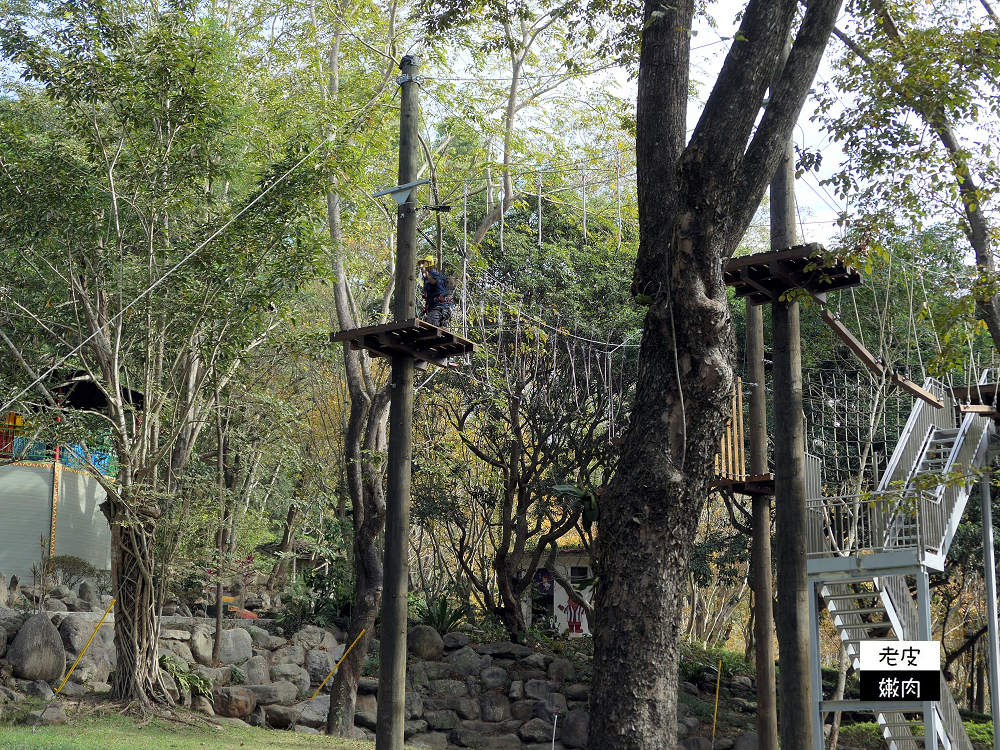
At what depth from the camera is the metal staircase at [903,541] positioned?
9.51 metres

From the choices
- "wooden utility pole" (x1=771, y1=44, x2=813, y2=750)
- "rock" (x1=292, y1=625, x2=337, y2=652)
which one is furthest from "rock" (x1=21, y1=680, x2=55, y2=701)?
"wooden utility pole" (x1=771, y1=44, x2=813, y2=750)

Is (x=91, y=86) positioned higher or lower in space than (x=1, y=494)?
higher

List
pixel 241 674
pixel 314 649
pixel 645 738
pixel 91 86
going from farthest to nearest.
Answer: pixel 314 649 < pixel 241 674 < pixel 91 86 < pixel 645 738

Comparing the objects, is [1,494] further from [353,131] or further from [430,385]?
[353,131]

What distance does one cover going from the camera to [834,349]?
59.5 feet

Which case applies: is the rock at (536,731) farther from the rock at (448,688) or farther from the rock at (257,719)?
the rock at (257,719)

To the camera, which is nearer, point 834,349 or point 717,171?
point 717,171

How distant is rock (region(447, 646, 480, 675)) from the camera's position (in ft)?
54.1

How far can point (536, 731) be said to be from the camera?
15172mm

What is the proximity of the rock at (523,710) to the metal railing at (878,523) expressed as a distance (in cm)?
700

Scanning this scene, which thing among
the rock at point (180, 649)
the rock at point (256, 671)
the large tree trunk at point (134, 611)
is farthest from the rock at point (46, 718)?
the rock at point (256, 671)

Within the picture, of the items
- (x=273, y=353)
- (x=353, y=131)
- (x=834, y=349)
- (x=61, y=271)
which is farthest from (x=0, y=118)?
(x=834, y=349)

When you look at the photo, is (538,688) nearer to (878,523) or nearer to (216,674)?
(216,674)

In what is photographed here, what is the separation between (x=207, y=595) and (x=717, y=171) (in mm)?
16198
